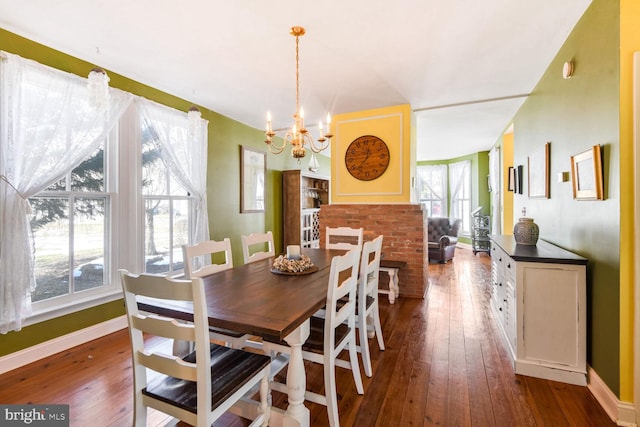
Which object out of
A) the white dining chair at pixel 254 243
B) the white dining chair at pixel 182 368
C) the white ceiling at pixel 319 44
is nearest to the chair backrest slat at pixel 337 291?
the white dining chair at pixel 182 368

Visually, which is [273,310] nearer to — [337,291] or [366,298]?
[337,291]

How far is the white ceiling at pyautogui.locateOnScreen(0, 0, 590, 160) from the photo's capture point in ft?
6.41

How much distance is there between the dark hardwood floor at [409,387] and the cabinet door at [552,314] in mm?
197

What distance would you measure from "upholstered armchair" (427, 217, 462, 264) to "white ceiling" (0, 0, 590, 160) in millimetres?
2911

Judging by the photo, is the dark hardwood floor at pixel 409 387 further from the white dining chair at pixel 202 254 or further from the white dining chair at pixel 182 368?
the white dining chair at pixel 202 254

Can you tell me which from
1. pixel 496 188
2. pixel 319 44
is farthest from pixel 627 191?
pixel 496 188

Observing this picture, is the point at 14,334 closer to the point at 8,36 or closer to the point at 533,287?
the point at 8,36

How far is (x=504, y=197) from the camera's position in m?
5.19

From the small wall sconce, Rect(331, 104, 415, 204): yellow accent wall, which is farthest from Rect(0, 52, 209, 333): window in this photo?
the small wall sconce

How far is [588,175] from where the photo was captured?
1.86 m

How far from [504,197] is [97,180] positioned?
600 cm

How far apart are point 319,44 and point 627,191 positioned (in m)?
2.26

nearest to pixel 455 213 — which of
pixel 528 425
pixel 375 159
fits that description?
pixel 375 159

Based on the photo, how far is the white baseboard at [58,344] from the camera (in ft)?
7.01
